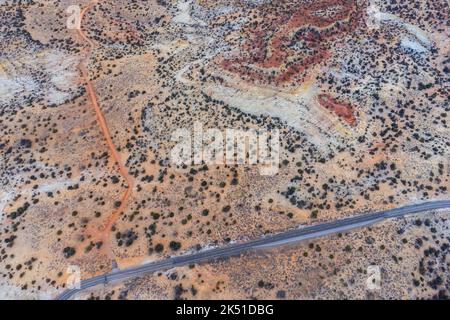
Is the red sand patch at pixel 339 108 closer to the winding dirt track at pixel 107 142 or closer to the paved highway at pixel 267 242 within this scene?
the paved highway at pixel 267 242

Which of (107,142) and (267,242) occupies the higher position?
(107,142)

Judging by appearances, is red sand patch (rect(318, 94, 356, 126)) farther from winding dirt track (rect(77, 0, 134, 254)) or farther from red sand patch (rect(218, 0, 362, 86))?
winding dirt track (rect(77, 0, 134, 254))

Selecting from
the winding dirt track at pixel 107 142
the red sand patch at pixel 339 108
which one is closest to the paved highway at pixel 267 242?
the winding dirt track at pixel 107 142

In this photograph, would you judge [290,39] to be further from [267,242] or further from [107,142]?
[267,242]

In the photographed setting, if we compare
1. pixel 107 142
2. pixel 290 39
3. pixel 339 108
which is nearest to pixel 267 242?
pixel 339 108

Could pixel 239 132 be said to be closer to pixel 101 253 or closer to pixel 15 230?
pixel 101 253
